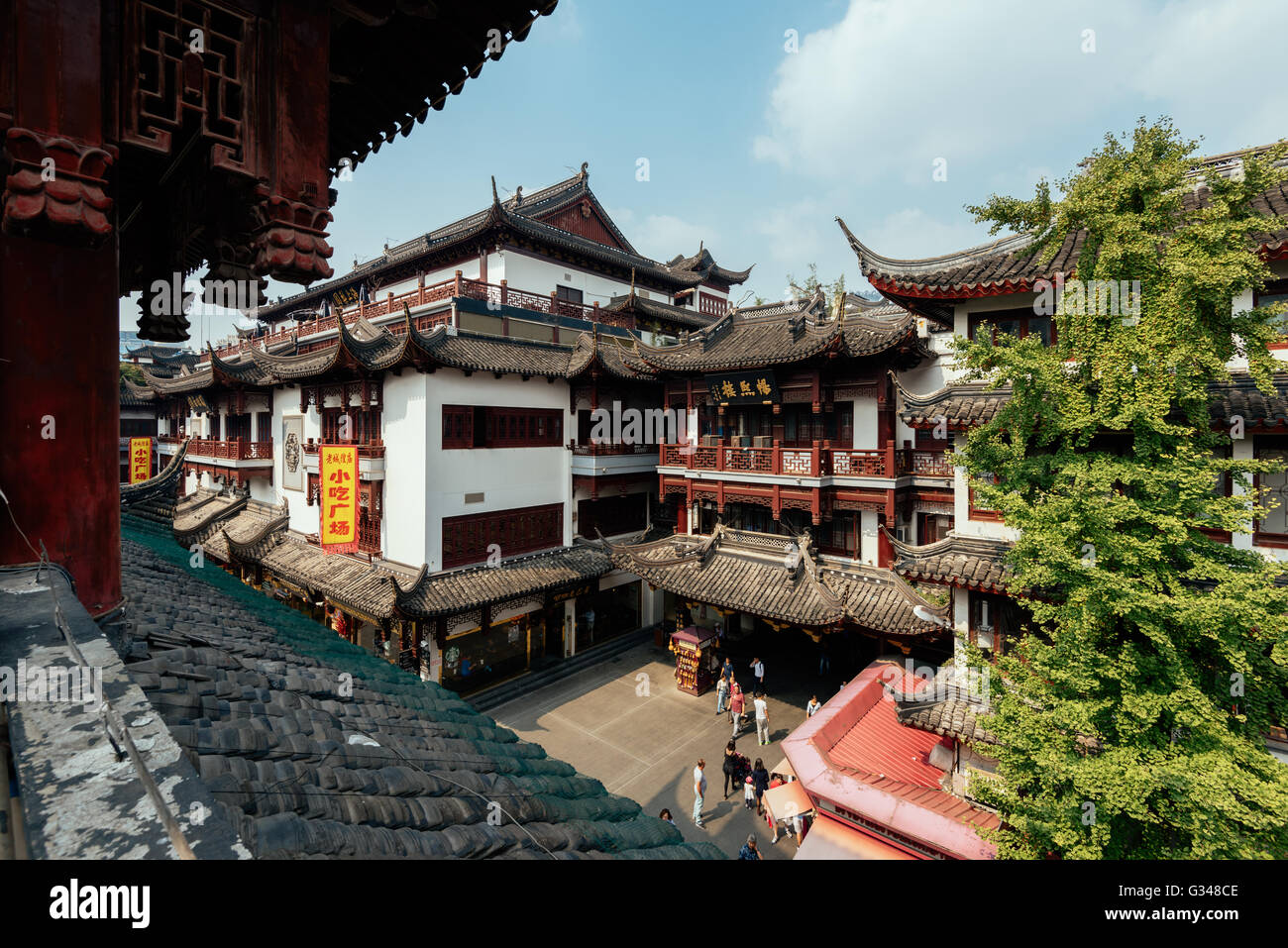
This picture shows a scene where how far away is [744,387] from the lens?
58.6ft

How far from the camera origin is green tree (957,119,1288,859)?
5906 millimetres

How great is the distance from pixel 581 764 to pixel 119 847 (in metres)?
14.6

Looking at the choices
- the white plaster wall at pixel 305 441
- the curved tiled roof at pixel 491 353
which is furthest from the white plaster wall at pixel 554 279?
the white plaster wall at pixel 305 441

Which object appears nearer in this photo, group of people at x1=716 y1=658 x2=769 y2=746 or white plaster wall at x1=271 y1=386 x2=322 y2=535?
group of people at x1=716 y1=658 x2=769 y2=746

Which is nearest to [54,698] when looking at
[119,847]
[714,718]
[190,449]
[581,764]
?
[119,847]

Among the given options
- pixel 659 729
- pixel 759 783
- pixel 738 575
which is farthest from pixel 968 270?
pixel 659 729

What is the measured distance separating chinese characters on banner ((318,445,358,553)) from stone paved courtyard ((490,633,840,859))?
6.88 metres

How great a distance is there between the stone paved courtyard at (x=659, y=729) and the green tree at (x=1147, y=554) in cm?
718

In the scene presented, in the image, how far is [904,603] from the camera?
1415 cm

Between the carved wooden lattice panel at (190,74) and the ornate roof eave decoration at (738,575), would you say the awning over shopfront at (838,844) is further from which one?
the carved wooden lattice panel at (190,74)

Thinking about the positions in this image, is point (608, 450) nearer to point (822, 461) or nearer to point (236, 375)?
point (822, 461)

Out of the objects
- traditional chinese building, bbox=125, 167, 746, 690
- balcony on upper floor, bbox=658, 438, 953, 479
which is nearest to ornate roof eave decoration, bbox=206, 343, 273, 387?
traditional chinese building, bbox=125, 167, 746, 690

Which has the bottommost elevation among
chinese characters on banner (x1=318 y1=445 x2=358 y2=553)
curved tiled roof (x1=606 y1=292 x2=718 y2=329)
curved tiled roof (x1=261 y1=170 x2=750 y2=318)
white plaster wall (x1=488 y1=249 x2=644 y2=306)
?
chinese characters on banner (x1=318 y1=445 x2=358 y2=553)

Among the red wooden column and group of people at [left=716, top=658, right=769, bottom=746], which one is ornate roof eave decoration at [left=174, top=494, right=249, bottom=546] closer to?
group of people at [left=716, top=658, right=769, bottom=746]
